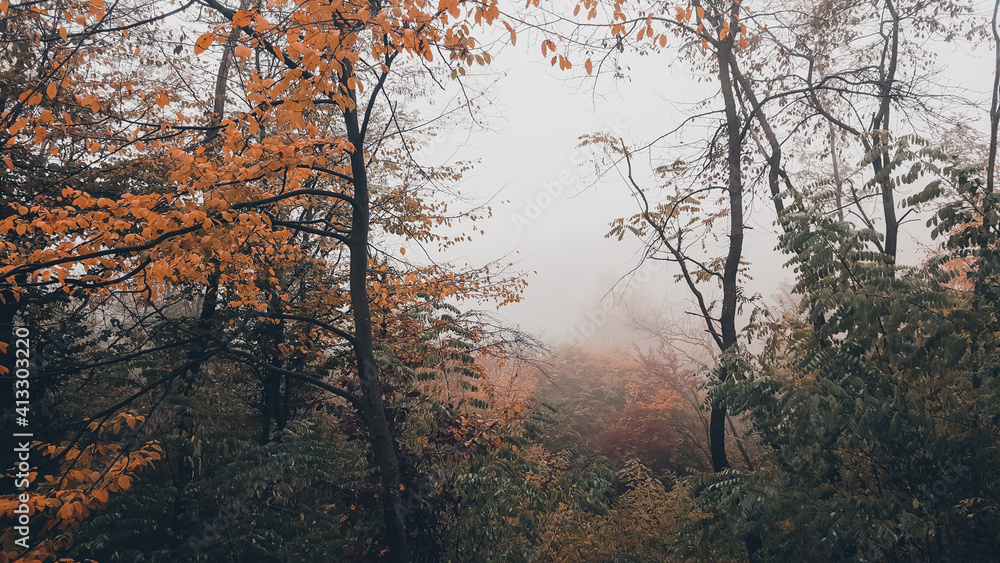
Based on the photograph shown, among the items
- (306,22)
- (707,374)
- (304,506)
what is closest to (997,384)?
(707,374)

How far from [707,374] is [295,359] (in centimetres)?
701

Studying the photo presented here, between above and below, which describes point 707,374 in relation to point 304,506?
above

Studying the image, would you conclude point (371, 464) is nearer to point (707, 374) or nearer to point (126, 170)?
point (707, 374)

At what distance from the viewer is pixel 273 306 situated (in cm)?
753

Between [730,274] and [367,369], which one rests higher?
[730,274]

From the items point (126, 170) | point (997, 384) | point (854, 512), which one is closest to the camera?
point (997, 384)

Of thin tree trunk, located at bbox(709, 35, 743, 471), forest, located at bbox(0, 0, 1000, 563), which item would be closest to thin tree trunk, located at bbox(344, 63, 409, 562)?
forest, located at bbox(0, 0, 1000, 563)

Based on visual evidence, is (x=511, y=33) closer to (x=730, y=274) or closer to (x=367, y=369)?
(x=367, y=369)

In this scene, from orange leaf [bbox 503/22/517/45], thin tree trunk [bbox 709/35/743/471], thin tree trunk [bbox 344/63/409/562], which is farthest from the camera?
thin tree trunk [bbox 709/35/743/471]

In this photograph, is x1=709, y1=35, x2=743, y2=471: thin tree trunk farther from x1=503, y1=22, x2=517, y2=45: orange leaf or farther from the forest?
x1=503, y1=22, x2=517, y2=45: orange leaf

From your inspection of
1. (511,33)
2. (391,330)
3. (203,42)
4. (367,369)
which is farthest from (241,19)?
(391,330)

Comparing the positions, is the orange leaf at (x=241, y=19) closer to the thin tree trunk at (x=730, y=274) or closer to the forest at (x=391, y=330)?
the forest at (x=391, y=330)

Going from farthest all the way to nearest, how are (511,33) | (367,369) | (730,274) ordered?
1. (730,274)
2. (367,369)
3. (511,33)

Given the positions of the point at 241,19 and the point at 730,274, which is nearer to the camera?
the point at 241,19
